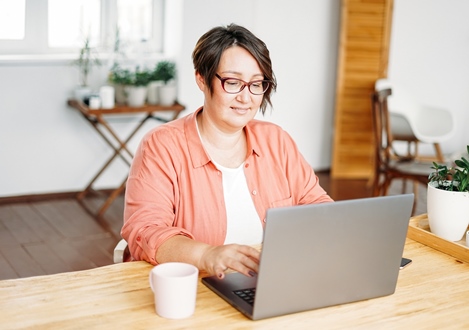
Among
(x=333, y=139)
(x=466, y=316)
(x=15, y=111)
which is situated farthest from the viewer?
(x=333, y=139)

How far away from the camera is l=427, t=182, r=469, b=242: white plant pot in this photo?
214 cm

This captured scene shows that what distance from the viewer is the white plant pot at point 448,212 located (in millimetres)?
2145

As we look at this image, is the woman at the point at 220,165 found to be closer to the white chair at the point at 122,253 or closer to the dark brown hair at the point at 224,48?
the dark brown hair at the point at 224,48

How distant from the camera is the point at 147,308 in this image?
1.66 metres

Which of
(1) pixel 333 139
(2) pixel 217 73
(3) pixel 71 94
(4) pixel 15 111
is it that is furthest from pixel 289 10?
(2) pixel 217 73

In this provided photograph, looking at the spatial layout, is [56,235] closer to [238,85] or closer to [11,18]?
[11,18]

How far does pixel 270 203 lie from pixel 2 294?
913 mm

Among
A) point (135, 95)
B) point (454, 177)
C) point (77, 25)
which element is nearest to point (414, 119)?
point (135, 95)

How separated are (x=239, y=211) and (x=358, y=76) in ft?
12.7

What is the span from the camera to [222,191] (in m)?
2.26

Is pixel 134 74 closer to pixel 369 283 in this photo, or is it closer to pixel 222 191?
pixel 222 191

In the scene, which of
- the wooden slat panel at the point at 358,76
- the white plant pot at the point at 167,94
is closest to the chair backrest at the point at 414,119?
the wooden slat panel at the point at 358,76

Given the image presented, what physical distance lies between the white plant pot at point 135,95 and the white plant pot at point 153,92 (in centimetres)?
9

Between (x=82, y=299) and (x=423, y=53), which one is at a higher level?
(x=423, y=53)
